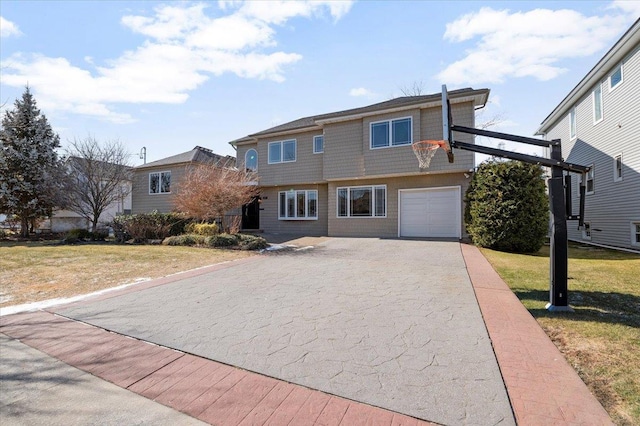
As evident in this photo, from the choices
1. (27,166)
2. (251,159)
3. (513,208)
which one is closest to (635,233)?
(513,208)

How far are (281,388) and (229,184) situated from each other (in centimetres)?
1146

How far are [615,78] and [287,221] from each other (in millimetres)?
16550

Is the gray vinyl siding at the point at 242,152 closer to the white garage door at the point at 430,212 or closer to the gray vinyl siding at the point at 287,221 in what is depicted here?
the gray vinyl siding at the point at 287,221

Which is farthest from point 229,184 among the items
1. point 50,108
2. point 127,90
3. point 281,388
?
point 50,108

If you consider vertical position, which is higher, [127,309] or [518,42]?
[518,42]

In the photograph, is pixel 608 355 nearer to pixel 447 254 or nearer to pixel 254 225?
pixel 447 254

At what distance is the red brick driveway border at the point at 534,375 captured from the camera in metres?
2.35

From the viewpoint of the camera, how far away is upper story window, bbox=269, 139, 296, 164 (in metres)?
18.1

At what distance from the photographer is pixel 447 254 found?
9.90 m

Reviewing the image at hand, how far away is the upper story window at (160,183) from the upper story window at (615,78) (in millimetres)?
24464

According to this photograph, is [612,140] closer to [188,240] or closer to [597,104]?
[597,104]

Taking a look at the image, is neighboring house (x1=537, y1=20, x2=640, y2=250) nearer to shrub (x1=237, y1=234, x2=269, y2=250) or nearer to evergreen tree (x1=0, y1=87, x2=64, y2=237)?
shrub (x1=237, y1=234, x2=269, y2=250)

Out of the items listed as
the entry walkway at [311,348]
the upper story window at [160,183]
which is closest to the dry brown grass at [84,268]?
the entry walkway at [311,348]

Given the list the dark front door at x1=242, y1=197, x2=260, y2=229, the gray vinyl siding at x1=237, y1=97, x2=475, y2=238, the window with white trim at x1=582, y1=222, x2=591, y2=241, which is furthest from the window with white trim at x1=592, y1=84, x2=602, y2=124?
the dark front door at x1=242, y1=197, x2=260, y2=229
